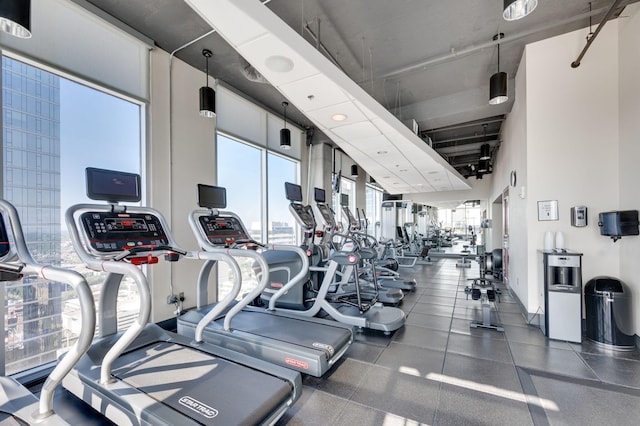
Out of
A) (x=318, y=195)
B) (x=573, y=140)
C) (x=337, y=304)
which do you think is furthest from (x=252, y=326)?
(x=573, y=140)

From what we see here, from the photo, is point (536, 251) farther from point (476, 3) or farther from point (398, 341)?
point (476, 3)

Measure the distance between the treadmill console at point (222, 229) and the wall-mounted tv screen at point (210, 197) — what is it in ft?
0.47

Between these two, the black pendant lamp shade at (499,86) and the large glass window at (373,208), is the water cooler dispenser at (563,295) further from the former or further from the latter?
the large glass window at (373,208)

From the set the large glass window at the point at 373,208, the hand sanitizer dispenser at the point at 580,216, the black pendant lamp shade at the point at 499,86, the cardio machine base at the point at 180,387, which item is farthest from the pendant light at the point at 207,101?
the large glass window at the point at 373,208

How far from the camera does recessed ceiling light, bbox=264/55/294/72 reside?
2.80 meters

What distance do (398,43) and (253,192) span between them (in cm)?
362

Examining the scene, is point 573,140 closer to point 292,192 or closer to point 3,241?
point 292,192

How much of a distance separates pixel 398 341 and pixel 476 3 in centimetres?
404

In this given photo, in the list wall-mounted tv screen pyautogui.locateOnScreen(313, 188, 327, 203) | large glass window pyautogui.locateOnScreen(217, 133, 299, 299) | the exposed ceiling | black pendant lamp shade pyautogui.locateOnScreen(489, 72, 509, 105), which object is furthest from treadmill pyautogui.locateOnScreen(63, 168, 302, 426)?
black pendant lamp shade pyautogui.locateOnScreen(489, 72, 509, 105)

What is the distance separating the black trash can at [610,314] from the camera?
120 inches

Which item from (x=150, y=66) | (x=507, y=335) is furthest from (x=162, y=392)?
(x=150, y=66)

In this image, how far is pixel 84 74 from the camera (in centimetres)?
329

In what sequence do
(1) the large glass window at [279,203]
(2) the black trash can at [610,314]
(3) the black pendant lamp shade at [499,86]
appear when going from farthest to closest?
(1) the large glass window at [279,203]
(3) the black pendant lamp shade at [499,86]
(2) the black trash can at [610,314]

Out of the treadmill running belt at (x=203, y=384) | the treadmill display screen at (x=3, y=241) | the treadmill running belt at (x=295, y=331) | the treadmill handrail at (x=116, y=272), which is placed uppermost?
the treadmill display screen at (x=3, y=241)
